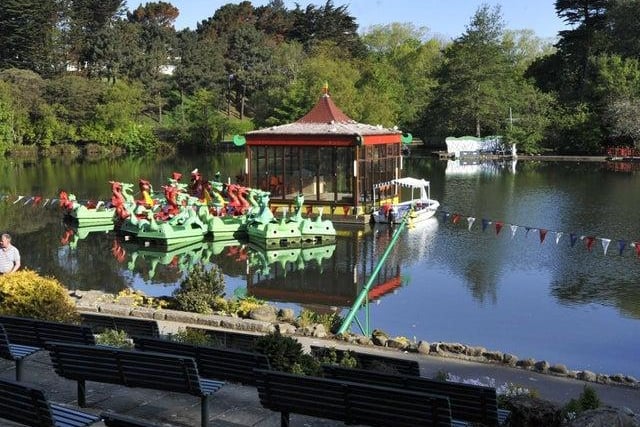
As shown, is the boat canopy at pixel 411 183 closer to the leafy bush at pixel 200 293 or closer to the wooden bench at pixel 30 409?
the leafy bush at pixel 200 293

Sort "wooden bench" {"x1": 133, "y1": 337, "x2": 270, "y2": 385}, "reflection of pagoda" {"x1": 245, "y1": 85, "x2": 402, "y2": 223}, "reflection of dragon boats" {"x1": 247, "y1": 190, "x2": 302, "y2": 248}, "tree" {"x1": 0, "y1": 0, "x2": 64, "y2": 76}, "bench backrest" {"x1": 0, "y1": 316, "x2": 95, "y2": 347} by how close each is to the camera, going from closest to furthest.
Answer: "wooden bench" {"x1": 133, "y1": 337, "x2": 270, "y2": 385}, "bench backrest" {"x1": 0, "y1": 316, "x2": 95, "y2": 347}, "reflection of dragon boats" {"x1": 247, "y1": 190, "x2": 302, "y2": 248}, "reflection of pagoda" {"x1": 245, "y1": 85, "x2": 402, "y2": 223}, "tree" {"x1": 0, "y1": 0, "x2": 64, "y2": 76}

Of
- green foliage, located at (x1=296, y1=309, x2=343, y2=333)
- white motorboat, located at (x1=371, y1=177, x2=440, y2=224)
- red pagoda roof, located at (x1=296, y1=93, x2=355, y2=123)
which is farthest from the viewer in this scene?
red pagoda roof, located at (x1=296, y1=93, x2=355, y2=123)

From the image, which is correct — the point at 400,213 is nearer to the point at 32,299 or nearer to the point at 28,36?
the point at 32,299

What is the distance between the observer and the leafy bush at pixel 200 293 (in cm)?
1367

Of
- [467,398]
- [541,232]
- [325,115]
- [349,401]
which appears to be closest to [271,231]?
[541,232]

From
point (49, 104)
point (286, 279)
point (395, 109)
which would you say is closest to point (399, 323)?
point (286, 279)

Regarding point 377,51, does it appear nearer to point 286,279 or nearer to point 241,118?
point 241,118

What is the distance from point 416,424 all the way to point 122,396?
3.51 m

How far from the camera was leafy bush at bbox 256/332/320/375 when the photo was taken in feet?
26.2

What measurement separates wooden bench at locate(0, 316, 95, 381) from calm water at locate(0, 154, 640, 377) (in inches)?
272

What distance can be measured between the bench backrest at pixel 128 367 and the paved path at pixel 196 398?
1.64ft

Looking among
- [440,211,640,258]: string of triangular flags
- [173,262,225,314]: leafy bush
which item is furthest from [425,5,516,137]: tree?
[173,262,225,314]: leafy bush

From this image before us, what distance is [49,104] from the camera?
65938 millimetres

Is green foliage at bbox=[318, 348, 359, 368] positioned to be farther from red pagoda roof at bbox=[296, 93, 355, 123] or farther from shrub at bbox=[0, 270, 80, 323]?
red pagoda roof at bbox=[296, 93, 355, 123]
